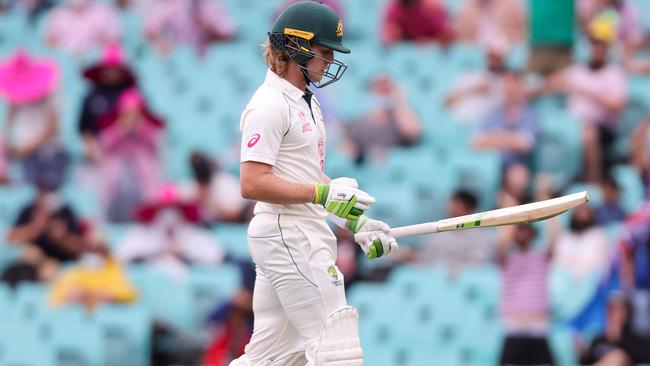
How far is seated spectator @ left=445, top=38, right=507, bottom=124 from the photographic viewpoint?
13.2 metres

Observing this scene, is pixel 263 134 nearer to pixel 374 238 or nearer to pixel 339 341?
pixel 374 238

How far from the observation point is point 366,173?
12969 mm

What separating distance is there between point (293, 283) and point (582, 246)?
5.16 meters

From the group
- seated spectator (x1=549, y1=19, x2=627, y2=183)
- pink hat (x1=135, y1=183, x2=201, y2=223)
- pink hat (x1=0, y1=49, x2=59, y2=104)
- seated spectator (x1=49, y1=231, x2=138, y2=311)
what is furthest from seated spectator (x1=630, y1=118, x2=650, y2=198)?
pink hat (x1=0, y1=49, x2=59, y2=104)

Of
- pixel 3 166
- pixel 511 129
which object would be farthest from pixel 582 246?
pixel 3 166

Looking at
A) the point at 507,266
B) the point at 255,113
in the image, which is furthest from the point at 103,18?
the point at 255,113

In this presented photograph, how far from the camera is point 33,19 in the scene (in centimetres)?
1576

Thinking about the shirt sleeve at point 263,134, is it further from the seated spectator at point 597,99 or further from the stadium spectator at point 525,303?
the seated spectator at point 597,99

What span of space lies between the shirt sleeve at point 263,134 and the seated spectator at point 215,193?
19.6 ft

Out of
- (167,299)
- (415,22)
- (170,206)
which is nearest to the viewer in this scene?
(167,299)

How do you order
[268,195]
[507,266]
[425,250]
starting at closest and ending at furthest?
[268,195] → [507,266] → [425,250]

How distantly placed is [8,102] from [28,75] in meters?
0.30

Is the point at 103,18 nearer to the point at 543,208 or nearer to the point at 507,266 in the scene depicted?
the point at 507,266

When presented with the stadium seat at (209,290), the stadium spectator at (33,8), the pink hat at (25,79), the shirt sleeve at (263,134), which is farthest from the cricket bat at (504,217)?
the stadium spectator at (33,8)
